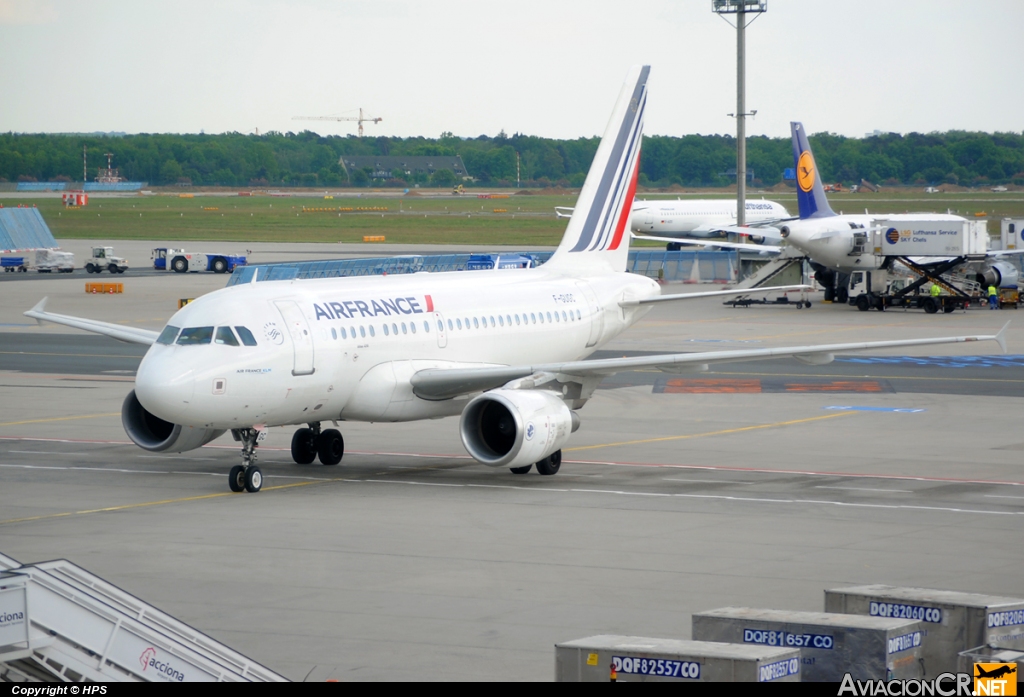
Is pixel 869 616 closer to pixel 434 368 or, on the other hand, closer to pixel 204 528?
pixel 204 528

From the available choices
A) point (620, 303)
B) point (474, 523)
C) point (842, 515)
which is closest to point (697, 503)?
point (842, 515)

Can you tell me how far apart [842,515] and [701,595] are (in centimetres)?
648

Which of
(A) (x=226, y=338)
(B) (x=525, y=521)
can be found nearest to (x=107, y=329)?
(A) (x=226, y=338)

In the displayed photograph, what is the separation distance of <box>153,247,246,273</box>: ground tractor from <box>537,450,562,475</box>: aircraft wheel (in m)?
70.2

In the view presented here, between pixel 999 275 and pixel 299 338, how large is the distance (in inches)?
2107

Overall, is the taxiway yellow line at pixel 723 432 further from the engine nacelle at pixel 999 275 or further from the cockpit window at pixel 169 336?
the engine nacelle at pixel 999 275

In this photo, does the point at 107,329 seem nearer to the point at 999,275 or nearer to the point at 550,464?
the point at 550,464

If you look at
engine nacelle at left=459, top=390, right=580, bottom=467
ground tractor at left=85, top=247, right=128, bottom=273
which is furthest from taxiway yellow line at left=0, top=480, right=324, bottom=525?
ground tractor at left=85, top=247, right=128, bottom=273

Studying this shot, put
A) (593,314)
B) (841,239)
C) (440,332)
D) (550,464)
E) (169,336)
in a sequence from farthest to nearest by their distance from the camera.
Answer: (841,239) → (593,314) → (440,332) → (550,464) → (169,336)

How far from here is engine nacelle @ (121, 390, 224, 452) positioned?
27516mm

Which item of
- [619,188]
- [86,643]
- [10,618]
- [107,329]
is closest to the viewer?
[10,618]

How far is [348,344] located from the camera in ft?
88.5

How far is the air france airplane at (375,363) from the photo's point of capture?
991 inches

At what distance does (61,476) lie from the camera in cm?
2820
